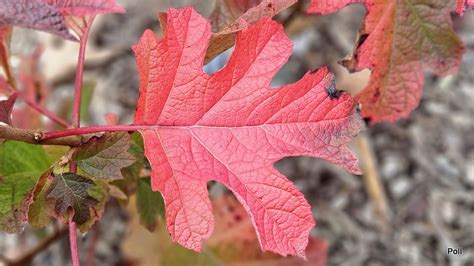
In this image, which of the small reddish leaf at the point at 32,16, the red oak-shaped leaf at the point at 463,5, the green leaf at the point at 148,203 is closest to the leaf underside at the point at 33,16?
the small reddish leaf at the point at 32,16

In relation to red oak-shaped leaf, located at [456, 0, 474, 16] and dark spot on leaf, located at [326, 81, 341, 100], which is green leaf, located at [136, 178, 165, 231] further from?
red oak-shaped leaf, located at [456, 0, 474, 16]

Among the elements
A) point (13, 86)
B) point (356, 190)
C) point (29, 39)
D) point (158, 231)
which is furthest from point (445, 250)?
point (29, 39)

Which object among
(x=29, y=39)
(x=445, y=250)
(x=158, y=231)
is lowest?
(x=445, y=250)

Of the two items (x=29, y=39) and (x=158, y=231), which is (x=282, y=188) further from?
(x=29, y=39)

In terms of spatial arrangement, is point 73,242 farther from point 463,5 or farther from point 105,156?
point 463,5

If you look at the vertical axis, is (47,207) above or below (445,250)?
above

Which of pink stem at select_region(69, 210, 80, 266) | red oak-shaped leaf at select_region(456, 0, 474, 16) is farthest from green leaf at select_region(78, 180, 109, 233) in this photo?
red oak-shaped leaf at select_region(456, 0, 474, 16)
